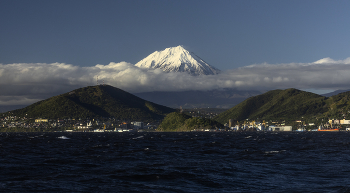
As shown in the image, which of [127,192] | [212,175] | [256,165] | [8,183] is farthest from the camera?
[256,165]

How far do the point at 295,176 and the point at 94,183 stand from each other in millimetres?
26826

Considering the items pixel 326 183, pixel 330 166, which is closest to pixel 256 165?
pixel 330 166

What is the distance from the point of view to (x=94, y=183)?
3972cm

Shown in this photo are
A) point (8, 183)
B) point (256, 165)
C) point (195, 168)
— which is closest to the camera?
point (8, 183)

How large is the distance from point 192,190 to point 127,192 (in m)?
Answer: 6.97

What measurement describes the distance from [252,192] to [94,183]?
17840 millimetres

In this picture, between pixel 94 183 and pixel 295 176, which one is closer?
pixel 94 183

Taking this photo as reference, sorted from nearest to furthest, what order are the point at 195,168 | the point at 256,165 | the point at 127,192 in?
the point at 127,192
the point at 195,168
the point at 256,165

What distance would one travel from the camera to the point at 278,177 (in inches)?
1813

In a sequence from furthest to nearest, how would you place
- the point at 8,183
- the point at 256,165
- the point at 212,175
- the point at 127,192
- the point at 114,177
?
the point at 256,165 → the point at 212,175 → the point at 114,177 → the point at 8,183 → the point at 127,192

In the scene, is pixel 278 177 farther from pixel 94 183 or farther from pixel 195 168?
pixel 94 183

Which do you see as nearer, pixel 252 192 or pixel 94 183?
pixel 252 192

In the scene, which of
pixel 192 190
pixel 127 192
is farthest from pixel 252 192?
Answer: pixel 127 192

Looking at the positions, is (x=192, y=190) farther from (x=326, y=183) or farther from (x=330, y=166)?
(x=330, y=166)
